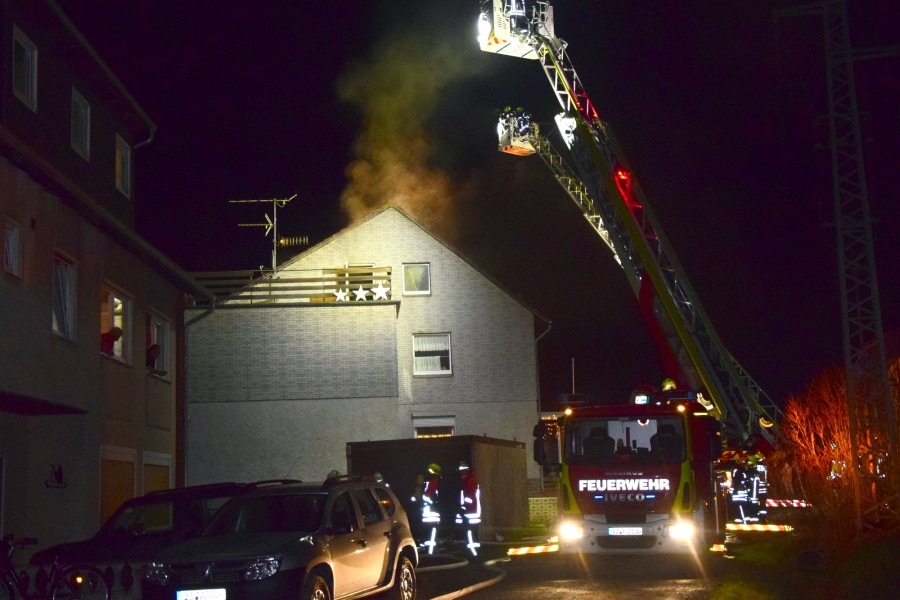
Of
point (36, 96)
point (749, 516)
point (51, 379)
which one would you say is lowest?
point (749, 516)

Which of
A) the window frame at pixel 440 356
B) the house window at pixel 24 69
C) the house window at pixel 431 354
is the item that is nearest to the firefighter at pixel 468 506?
the house window at pixel 24 69

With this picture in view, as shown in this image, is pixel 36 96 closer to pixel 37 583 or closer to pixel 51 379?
pixel 51 379

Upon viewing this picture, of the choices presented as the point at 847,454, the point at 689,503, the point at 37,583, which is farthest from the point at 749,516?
the point at 37,583

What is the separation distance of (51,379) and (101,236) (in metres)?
3.46

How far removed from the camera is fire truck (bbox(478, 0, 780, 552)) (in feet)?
49.4

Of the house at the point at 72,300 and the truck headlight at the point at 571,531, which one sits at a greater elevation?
the house at the point at 72,300

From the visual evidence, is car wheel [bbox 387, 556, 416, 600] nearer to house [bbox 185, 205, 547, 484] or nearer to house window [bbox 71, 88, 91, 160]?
house window [bbox 71, 88, 91, 160]

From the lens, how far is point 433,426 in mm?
32500

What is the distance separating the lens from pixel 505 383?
3278 cm

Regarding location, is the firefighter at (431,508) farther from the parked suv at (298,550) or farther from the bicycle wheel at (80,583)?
the bicycle wheel at (80,583)

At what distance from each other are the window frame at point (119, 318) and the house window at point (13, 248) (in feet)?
11.8

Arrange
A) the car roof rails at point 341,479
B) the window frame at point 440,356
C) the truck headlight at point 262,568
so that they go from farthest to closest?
the window frame at point 440,356, the car roof rails at point 341,479, the truck headlight at point 262,568

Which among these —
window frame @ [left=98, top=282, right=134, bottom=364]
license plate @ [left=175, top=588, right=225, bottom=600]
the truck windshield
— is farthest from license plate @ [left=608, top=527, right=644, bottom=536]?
window frame @ [left=98, top=282, right=134, bottom=364]

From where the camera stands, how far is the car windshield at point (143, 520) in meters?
13.0
